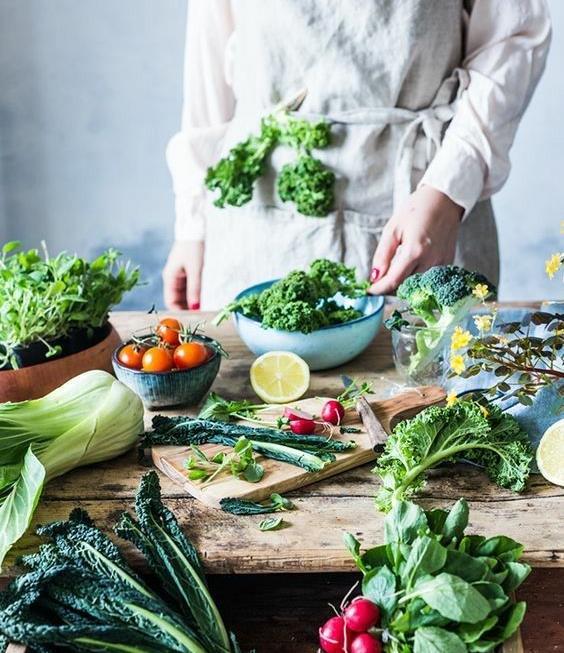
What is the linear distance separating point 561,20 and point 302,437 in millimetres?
2762

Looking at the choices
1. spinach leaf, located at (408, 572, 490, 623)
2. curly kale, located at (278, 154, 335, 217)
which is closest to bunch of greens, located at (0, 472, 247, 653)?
spinach leaf, located at (408, 572, 490, 623)

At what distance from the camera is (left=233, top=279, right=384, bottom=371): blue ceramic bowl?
5.48 ft

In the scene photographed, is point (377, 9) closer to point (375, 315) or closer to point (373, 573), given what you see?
point (375, 315)

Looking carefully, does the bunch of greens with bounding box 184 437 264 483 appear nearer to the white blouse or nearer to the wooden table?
the wooden table

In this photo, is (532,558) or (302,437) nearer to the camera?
(532,558)

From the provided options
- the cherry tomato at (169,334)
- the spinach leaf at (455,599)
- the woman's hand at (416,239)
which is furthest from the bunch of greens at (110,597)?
the woman's hand at (416,239)

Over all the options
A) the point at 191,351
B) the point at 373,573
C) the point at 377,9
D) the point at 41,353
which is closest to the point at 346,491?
the point at 373,573

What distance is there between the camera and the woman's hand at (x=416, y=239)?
6.05 feet

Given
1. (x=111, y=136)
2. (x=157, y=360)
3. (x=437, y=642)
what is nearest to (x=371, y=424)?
(x=157, y=360)

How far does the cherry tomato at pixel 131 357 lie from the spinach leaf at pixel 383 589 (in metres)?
0.72

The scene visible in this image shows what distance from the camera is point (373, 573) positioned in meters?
0.99

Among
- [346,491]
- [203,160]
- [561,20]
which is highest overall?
[561,20]

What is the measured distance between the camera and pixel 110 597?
39.0 inches

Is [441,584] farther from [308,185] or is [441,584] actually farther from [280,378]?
[308,185]
